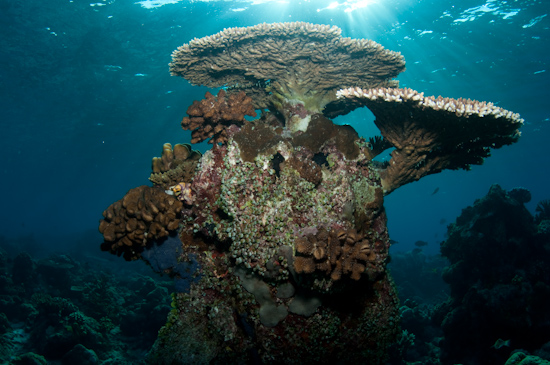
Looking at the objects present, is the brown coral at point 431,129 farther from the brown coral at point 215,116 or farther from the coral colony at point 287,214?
the brown coral at point 215,116

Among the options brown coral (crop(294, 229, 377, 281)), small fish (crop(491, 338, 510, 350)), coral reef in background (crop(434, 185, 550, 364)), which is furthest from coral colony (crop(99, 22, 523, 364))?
small fish (crop(491, 338, 510, 350))

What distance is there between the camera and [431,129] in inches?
181

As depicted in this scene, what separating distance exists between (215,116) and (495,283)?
40.8 ft

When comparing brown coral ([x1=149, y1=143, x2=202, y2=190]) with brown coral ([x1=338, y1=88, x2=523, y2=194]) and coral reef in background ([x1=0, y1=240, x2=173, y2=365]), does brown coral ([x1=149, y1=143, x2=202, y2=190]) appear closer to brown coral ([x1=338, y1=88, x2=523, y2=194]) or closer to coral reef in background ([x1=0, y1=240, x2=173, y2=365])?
brown coral ([x1=338, y1=88, x2=523, y2=194])

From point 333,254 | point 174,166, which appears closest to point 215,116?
point 174,166

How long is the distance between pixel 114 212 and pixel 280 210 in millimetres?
2987

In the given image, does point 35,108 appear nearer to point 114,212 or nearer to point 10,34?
point 10,34

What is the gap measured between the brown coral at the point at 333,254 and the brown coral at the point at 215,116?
266cm

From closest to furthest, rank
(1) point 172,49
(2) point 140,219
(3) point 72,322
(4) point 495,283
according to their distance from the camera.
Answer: (2) point 140,219 → (4) point 495,283 → (3) point 72,322 → (1) point 172,49

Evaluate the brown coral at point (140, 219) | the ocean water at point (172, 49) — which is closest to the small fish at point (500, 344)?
the brown coral at point (140, 219)

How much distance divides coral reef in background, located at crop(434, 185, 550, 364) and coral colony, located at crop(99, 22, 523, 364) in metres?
7.28

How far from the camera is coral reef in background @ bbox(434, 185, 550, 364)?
8758 millimetres

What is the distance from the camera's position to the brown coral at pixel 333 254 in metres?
3.46

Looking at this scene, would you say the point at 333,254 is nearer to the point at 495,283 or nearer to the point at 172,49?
the point at 495,283
